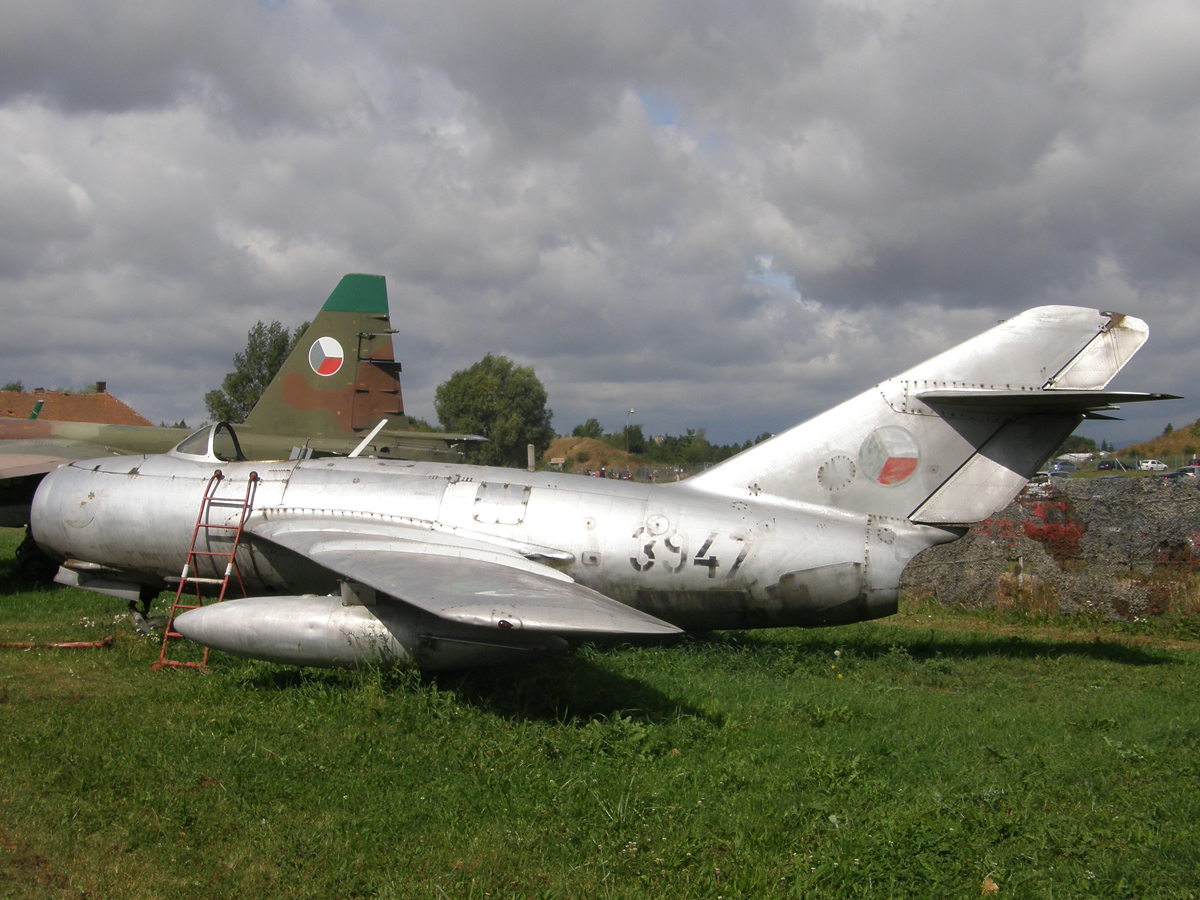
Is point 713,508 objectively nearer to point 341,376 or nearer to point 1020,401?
point 1020,401

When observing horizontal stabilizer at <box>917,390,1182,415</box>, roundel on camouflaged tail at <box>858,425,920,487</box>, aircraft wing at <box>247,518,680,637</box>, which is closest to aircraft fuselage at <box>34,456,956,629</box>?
aircraft wing at <box>247,518,680,637</box>

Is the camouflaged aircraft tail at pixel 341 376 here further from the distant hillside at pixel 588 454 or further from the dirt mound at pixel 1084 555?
the distant hillside at pixel 588 454

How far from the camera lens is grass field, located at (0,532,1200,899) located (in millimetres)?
3818

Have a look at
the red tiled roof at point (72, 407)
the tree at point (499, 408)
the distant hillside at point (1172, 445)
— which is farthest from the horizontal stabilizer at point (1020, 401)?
the distant hillside at point (1172, 445)

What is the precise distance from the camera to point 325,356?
657 inches

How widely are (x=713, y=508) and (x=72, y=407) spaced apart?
3915 cm

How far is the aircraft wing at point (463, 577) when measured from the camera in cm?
537

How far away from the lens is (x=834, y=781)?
4863 mm

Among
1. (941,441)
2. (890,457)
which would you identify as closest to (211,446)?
(890,457)

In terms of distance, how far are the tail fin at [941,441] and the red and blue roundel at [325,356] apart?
11.2 m

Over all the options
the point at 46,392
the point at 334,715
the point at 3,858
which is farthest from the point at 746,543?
the point at 46,392

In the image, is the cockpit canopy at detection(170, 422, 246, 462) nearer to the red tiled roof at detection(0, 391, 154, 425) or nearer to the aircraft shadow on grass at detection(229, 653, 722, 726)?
the aircraft shadow on grass at detection(229, 653, 722, 726)

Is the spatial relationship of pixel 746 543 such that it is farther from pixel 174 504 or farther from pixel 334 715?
pixel 174 504

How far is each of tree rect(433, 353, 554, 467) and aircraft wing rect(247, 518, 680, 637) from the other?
52.7m
